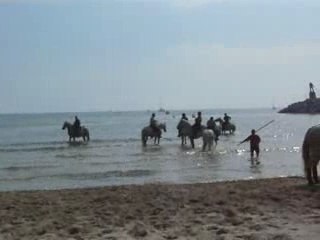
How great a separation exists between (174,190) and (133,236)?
5.16 metres

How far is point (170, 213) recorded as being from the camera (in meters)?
11.5

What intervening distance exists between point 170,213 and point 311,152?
4.62 m

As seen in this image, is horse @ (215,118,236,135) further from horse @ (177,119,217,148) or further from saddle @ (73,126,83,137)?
horse @ (177,119,217,148)

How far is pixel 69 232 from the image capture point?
33.2ft

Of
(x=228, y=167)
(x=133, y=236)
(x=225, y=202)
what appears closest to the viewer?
(x=133, y=236)

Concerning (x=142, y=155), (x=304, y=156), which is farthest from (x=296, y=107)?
(x=304, y=156)

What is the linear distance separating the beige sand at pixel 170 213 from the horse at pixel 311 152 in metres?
0.44

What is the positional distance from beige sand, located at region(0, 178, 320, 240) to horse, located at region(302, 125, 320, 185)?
0.44 meters

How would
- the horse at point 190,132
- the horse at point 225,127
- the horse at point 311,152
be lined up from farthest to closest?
the horse at point 225,127
the horse at point 190,132
the horse at point 311,152

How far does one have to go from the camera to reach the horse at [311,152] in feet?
47.8

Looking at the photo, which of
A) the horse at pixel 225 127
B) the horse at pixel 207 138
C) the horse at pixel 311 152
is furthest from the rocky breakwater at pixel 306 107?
the horse at pixel 311 152

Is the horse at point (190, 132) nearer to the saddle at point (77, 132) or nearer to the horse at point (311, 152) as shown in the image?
the saddle at point (77, 132)

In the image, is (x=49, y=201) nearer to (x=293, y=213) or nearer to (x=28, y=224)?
(x=28, y=224)

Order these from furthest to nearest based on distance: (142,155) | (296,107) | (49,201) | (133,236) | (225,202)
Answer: (296,107) → (142,155) → (49,201) → (225,202) → (133,236)
